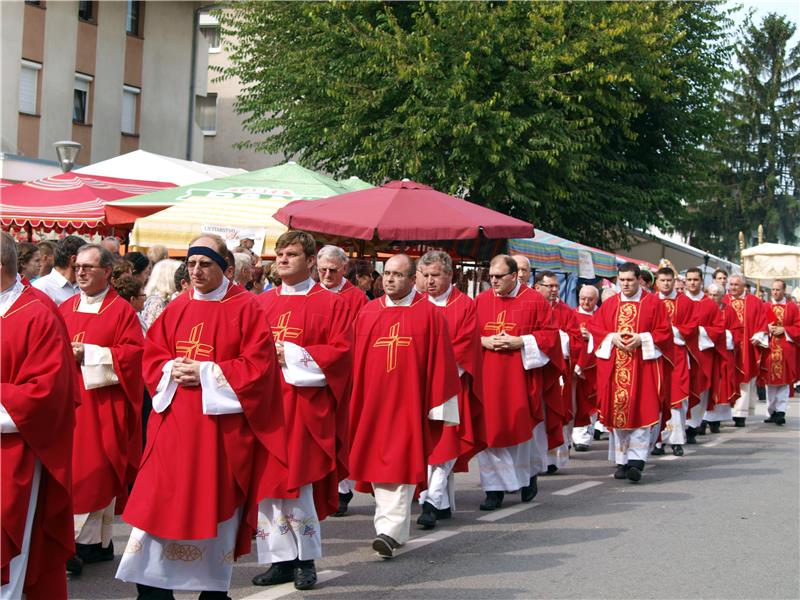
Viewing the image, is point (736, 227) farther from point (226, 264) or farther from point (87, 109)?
point (226, 264)

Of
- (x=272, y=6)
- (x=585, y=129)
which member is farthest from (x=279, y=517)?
(x=272, y=6)

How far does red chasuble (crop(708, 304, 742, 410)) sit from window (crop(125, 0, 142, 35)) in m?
19.0

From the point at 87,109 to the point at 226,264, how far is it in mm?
23929

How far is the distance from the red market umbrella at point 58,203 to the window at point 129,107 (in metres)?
16.7

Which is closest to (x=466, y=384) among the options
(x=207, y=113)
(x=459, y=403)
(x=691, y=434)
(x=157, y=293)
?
(x=459, y=403)

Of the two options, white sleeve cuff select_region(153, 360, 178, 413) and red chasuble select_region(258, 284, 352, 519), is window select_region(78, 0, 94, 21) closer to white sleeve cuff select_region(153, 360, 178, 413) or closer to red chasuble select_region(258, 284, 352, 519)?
red chasuble select_region(258, 284, 352, 519)

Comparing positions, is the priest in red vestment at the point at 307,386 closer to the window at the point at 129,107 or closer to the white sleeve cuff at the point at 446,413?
the white sleeve cuff at the point at 446,413

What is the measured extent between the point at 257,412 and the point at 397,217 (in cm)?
591

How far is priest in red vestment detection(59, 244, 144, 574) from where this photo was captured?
6934 mm

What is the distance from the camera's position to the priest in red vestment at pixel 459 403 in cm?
873

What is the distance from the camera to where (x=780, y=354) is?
60.6ft

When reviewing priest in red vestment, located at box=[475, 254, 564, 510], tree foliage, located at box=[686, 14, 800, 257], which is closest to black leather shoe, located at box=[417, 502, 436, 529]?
priest in red vestment, located at box=[475, 254, 564, 510]

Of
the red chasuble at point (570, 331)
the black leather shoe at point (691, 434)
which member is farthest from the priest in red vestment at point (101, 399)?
the black leather shoe at point (691, 434)

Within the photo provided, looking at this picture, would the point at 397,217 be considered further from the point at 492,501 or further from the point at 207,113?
the point at 207,113
